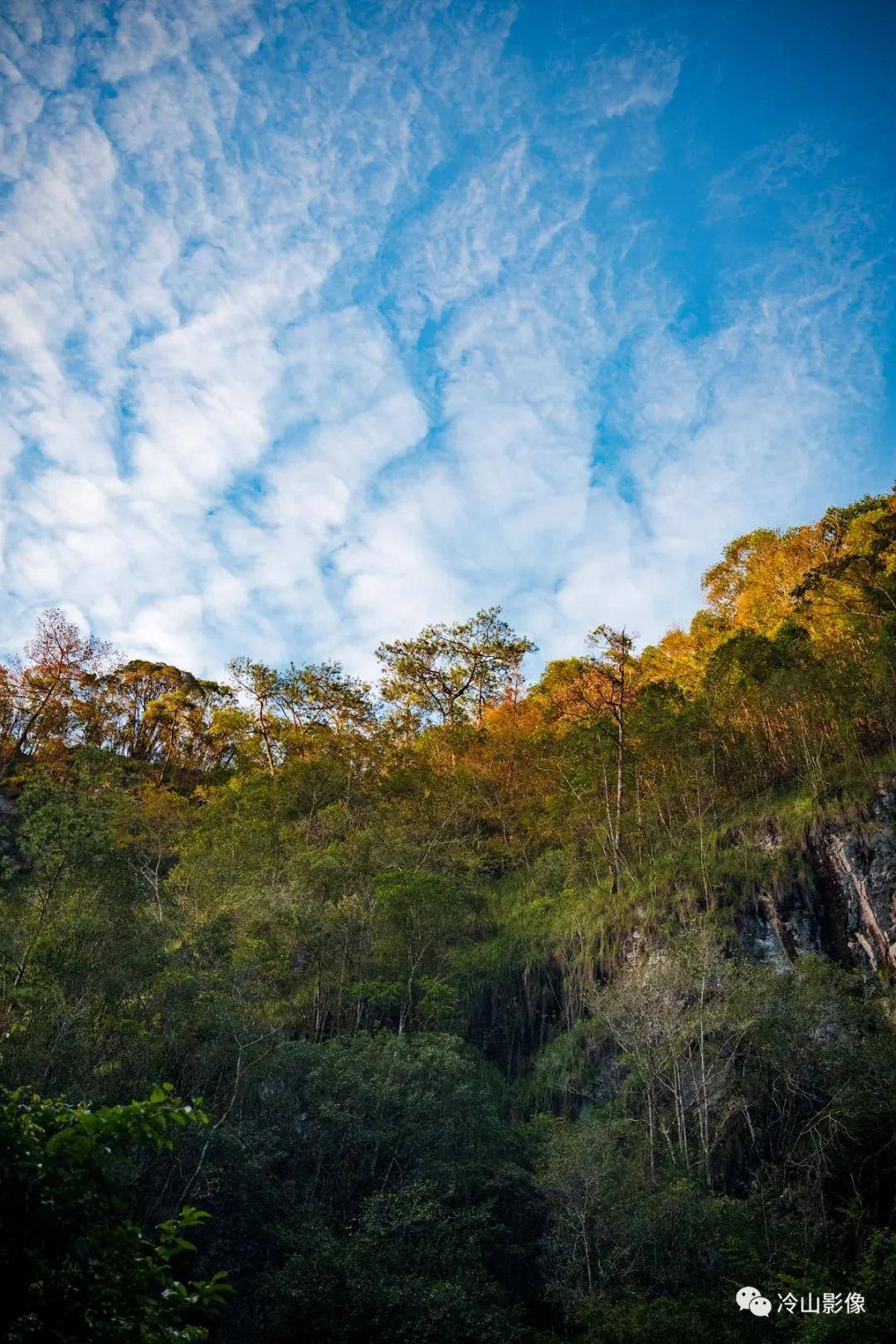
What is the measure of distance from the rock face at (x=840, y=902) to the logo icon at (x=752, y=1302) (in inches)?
325

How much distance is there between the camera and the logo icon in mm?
10336

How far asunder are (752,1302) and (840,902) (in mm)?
10193

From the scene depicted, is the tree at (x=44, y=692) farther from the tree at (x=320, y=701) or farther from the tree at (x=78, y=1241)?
the tree at (x=78, y=1241)

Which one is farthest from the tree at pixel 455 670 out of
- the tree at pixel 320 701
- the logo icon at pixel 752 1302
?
the logo icon at pixel 752 1302

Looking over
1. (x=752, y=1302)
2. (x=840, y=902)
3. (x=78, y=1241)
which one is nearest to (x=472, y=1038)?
(x=840, y=902)

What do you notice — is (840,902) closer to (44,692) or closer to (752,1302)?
(752,1302)

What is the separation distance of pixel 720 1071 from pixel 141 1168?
1185 cm

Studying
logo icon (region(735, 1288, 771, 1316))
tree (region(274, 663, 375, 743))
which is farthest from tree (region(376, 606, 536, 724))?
logo icon (region(735, 1288, 771, 1316))

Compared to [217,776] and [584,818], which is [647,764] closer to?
[584,818]

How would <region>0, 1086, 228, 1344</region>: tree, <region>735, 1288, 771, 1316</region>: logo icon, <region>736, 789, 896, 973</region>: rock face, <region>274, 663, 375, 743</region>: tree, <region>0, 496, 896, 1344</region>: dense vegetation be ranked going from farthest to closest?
<region>274, 663, 375, 743</region>: tree → <region>736, 789, 896, 973</region>: rock face → <region>0, 496, 896, 1344</region>: dense vegetation → <region>735, 1288, 771, 1316</region>: logo icon → <region>0, 1086, 228, 1344</region>: tree

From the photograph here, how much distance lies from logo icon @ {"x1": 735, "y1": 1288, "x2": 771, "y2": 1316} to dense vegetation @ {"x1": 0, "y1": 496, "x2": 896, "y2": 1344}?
0.63ft

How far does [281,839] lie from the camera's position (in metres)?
25.7

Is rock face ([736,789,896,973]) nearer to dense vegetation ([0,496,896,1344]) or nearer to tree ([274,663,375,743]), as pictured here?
dense vegetation ([0,496,896,1344])

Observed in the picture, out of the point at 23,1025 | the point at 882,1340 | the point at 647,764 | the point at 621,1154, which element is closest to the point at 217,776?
the point at 647,764
